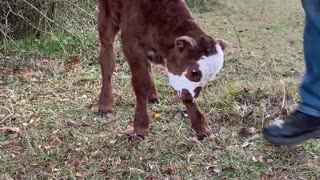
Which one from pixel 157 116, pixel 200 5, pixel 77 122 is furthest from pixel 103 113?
pixel 200 5

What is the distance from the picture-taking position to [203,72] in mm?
3805

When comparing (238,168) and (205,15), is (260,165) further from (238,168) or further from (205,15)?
(205,15)

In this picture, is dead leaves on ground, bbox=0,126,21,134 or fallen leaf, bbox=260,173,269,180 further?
dead leaves on ground, bbox=0,126,21,134

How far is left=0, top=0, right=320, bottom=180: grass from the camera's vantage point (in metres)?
3.70

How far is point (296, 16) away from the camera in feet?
38.2

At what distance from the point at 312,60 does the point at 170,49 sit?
1070 millimetres

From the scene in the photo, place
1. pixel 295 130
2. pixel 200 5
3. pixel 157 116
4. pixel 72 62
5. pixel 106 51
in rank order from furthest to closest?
pixel 200 5 → pixel 72 62 → pixel 106 51 → pixel 157 116 → pixel 295 130

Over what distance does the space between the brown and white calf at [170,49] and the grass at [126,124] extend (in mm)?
243

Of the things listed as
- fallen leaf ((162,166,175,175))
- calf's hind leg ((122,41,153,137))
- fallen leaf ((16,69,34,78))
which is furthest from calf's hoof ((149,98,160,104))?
fallen leaf ((16,69,34,78))

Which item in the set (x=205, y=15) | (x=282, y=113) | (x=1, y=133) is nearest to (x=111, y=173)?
(x=1, y=133)

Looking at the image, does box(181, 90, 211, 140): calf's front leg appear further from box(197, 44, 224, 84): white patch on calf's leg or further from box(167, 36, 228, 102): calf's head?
box(197, 44, 224, 84): white patch on calf's leg

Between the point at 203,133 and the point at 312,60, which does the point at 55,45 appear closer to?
the point at 203,133

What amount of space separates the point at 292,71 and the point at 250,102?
71.5 inches

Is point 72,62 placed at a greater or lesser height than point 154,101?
lesser
